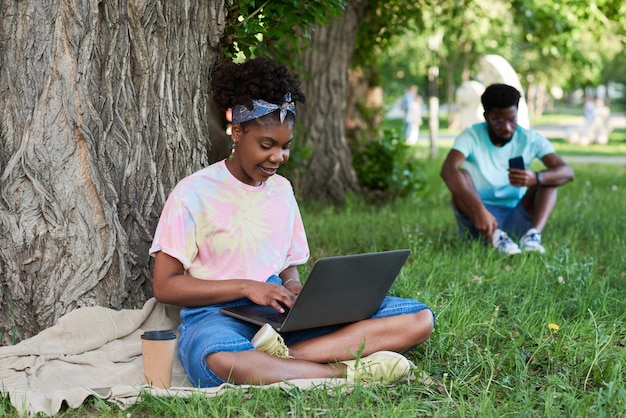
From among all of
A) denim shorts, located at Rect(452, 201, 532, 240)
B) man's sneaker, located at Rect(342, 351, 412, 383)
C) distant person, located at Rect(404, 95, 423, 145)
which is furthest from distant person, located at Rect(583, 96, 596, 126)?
man's sneaker, located at Rect(342, 351, 412, 383)

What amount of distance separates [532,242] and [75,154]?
3.43 m

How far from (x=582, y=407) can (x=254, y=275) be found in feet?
4.66

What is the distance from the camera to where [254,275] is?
12.9 feet

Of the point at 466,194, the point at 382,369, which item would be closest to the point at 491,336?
the point at 382,369

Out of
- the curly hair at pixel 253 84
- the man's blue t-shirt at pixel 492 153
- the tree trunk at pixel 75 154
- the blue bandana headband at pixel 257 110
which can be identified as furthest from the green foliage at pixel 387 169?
the blue bandana headband at pixel 257 110

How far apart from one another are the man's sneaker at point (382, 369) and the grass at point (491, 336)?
5cm

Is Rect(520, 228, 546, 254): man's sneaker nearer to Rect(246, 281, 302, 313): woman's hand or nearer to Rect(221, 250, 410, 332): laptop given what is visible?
Rect(221, 250, 410, 332): laptop

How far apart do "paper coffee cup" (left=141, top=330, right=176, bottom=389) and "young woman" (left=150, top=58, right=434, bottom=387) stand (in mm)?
105

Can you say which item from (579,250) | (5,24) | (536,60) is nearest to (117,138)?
(5,24)

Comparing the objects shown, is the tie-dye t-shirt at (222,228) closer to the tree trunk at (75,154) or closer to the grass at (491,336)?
the tree trunk at (75,154)

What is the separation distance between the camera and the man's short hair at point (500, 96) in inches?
247

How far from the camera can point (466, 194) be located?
21.1 ft

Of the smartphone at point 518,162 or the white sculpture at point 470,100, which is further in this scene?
the white sculpture at point 470,100

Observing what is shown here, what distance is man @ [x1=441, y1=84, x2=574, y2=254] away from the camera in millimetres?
6355
